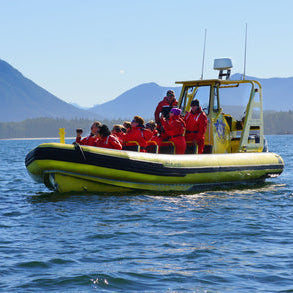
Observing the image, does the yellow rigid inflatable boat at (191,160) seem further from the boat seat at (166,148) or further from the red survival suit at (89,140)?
the red survival suit at (89,140)

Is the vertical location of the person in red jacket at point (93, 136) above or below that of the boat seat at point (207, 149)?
above

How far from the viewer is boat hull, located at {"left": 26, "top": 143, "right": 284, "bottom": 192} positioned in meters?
11.0

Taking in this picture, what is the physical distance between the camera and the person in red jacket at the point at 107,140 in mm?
11748

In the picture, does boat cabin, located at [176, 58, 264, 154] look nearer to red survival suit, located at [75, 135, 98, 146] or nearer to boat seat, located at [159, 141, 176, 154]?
boat seat, located at [159, 141, 176, 154]

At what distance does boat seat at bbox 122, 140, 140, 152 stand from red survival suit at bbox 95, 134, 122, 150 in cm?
59

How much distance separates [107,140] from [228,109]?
454cm

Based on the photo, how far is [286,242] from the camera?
7855 millimetres

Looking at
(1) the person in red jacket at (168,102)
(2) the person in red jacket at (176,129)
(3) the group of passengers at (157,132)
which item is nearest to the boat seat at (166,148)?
(3) the group of passengers at (157,132)

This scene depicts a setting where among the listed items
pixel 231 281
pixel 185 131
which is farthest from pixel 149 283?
pixel 185 131

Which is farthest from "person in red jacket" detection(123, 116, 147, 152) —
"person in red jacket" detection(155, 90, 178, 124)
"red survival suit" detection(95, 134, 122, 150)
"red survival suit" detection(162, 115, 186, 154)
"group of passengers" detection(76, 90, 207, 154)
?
"person in red jacket" detection(155, 90, 178, 124)

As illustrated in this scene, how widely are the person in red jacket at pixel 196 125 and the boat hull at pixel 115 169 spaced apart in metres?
0.59

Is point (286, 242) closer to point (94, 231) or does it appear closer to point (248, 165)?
point (94, 231)

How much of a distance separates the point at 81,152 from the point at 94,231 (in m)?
2.73

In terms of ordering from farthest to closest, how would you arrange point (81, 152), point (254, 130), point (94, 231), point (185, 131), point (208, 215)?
point (254, 130), point (185, 131), point (81, 152), point (208, 215), point (94, 231)
